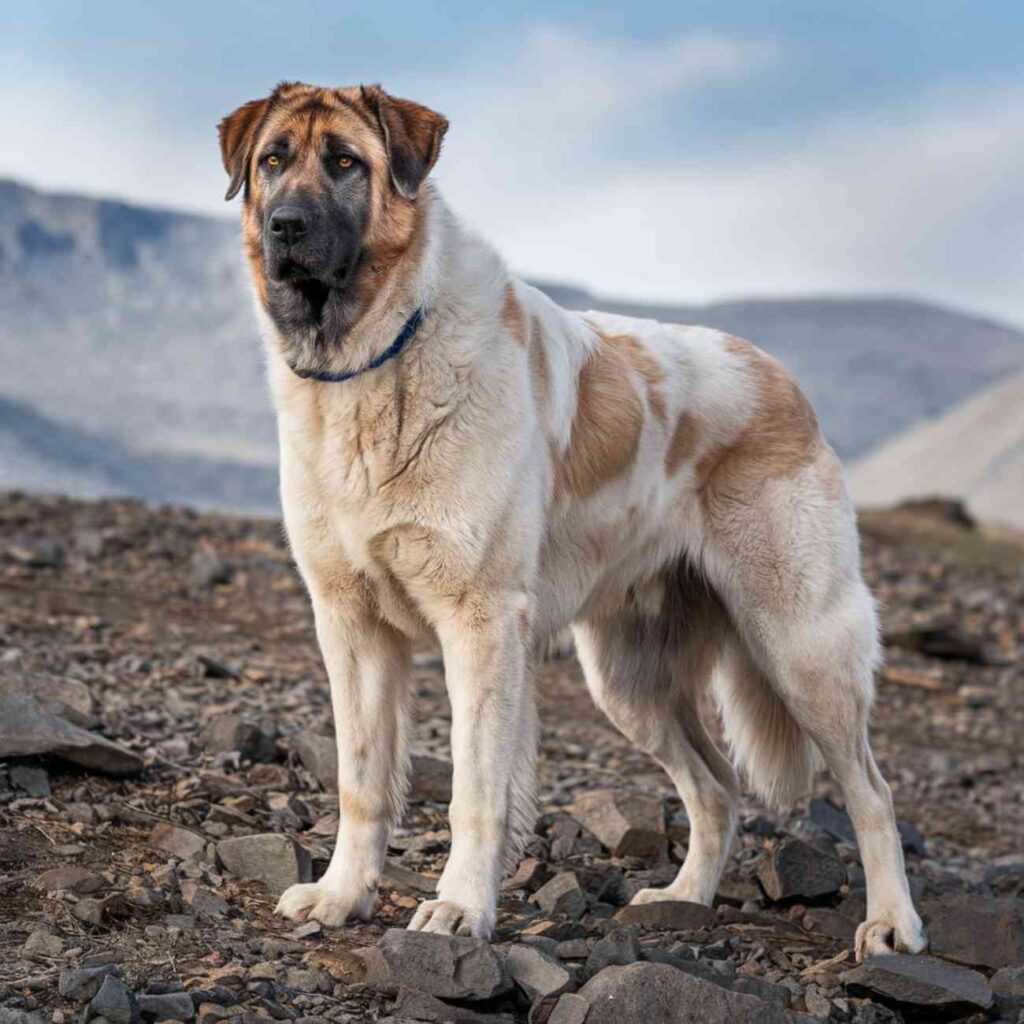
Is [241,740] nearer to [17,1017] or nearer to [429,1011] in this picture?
[429,1011]

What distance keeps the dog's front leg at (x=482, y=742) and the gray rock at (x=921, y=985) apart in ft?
3.43

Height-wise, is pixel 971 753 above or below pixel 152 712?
below

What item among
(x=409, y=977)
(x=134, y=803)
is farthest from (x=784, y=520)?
(x=134, y=803)

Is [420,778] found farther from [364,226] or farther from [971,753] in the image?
[971,753]

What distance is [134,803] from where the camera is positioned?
476 centimetres

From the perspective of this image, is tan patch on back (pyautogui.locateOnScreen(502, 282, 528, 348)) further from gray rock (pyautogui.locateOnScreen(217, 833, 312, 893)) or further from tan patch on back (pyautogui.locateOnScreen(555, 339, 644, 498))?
gray rock (pyautogui.locateOnScreen(217, 833, 312, 893))

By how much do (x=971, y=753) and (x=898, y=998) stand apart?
546 cm

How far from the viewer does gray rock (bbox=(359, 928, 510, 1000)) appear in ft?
11.1

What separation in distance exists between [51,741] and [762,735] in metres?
2.48

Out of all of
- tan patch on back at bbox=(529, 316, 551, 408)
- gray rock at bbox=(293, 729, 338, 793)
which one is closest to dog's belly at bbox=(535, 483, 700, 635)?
tan patch on back at bbox=(529, 316, 551, 408)

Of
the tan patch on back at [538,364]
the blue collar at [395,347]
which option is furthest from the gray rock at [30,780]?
the tan patch on back at [538,364]

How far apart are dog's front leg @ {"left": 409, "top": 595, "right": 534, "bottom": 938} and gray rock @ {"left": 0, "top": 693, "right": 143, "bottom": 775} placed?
1.58 metres

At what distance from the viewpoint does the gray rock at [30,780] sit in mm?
4602

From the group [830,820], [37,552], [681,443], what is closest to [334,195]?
[681,443]
